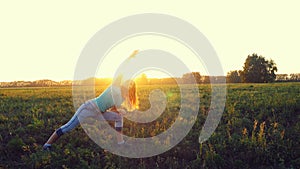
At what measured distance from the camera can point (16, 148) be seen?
7.64 m

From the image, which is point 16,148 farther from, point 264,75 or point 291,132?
point 264,75

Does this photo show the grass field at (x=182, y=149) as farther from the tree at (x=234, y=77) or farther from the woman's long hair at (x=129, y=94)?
the tree at (x=234, y=77)

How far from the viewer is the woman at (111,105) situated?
718 centimetres

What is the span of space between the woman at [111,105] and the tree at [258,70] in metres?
93.7

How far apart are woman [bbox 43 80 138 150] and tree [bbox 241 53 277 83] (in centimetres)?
9374

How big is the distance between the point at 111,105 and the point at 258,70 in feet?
315

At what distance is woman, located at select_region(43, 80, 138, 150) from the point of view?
718cm

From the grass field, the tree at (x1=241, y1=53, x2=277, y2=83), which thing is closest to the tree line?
the tree at (x1=241, y1=53, x2=277, y2=83)

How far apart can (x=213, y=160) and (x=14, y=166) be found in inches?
161

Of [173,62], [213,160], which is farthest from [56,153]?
[173,62]

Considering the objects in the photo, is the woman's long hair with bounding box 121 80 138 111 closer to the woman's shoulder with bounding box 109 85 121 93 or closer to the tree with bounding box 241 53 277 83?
the woman's shoulder with bounding box 109 85 121 93

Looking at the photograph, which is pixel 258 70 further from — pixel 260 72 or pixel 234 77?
pixel 234 77

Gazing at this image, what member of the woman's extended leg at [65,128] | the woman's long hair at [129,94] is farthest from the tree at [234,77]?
the woman's extended leg at [65,128]

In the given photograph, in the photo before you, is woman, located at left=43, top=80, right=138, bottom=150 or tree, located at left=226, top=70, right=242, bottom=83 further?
tree, located at left=226, top=70, right=242, bottom=83
